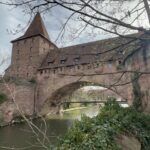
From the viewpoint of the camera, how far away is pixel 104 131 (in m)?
3.76

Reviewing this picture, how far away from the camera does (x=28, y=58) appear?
23469 mm

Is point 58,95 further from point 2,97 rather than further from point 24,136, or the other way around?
point 24,136

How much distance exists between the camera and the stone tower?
22922mm

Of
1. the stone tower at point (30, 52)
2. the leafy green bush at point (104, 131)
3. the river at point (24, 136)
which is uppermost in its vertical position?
the stone tower at point (30, 52)

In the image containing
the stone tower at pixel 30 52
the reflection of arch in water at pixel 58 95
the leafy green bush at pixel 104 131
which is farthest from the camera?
the stone tower at pixel 30 52

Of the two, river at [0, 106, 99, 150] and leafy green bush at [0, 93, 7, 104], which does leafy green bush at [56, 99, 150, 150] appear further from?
leafy green bush at [0, 93, 7, 104]

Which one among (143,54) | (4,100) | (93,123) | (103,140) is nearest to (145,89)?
(143,54)

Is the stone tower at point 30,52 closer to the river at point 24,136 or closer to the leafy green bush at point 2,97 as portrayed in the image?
the leafy green bush at point 2,97

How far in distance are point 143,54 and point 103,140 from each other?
4.23 meters

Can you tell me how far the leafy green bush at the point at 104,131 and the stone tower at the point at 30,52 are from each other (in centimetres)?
1822

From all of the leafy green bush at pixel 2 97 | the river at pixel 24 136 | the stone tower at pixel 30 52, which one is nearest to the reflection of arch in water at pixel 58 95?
the stone tower at pixel 30 52

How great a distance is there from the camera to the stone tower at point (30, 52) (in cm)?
2292

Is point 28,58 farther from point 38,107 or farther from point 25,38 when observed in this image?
point 38,107

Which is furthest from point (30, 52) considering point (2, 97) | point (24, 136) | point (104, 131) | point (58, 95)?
point (104, 131)
